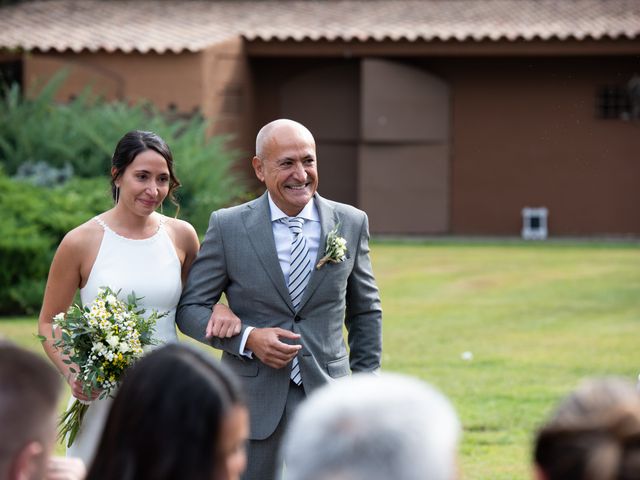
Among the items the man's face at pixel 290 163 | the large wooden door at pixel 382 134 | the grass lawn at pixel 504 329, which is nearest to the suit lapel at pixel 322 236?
the man's face at pixel 290 163

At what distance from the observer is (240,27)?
984 inches

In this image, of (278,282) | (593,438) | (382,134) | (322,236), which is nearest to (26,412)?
(593,438)

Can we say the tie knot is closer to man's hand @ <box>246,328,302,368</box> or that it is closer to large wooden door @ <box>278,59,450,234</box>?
man's hand @ <box>246,328,302,368</box>

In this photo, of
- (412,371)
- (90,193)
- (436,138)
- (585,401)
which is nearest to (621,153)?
(436,138)

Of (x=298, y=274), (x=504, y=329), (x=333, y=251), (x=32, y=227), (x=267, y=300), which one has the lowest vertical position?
(x=504, y=329)

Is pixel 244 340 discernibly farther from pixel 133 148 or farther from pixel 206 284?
pixel 133 148

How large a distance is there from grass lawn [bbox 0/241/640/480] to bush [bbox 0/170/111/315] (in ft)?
1.90

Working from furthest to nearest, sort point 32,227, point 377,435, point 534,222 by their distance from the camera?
point 534,222 < point 32,227 < point 377,435

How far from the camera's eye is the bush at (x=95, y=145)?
17.9 metres

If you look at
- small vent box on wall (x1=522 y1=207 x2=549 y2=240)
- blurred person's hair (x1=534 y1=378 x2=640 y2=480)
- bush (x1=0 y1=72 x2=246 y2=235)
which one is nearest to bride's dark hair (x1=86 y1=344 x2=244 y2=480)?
blurred person's hair (x1=534 y1=378 x2=640 y2=480)

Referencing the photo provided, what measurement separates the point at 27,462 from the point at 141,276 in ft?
9.89

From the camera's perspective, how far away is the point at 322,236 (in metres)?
5.14

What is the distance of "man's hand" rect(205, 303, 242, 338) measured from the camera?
4.92 m

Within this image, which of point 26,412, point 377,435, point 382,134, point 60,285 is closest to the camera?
point 377,435
